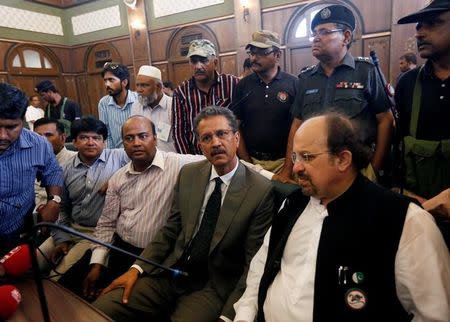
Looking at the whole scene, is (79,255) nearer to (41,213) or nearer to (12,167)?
(41,213)

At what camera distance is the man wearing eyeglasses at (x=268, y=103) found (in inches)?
90.6

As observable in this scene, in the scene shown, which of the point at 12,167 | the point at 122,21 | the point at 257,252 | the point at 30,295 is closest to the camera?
the point at 30,295

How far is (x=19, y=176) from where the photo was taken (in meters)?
1.73

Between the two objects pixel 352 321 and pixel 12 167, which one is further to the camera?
pixel 12 167

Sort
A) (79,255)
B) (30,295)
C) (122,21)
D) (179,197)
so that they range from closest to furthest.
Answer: (30,295)
(179,197)
(79,255)
(122,21)

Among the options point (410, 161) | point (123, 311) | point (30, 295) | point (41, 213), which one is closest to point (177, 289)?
point (123, 311)

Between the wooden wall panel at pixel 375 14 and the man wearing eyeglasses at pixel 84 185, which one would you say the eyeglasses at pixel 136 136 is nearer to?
the man wearing eyeglasses at pixel 84 185

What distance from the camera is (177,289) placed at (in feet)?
5.52

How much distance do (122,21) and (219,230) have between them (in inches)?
321

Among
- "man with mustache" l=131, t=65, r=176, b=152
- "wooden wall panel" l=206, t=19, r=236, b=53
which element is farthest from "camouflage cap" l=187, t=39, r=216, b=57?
"wooden wall panel" l=206, t=19, r=236, b=53

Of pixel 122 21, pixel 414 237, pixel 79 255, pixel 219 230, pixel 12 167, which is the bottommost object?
pixel 79 255

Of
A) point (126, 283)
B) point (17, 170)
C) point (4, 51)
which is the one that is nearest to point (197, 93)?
point (17, 170)

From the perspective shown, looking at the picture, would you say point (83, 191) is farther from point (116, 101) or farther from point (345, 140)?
point (345, 140)

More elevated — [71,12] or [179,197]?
[71,12]
